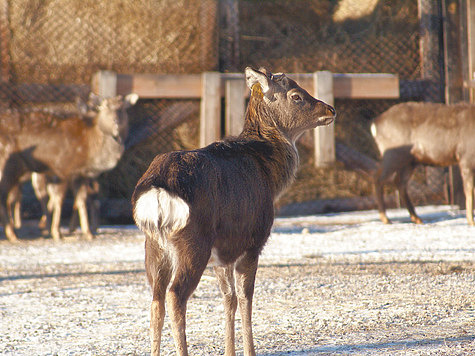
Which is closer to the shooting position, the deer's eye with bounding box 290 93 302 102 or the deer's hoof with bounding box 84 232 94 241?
the deer's eye with bounding box 290 93 302 102

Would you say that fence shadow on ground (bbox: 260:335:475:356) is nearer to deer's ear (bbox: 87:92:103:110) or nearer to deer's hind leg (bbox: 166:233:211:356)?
deer's hind leg (bbox: 166:233:211:356)

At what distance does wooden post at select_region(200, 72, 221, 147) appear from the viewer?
32.0 feet

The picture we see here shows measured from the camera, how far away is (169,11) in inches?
416

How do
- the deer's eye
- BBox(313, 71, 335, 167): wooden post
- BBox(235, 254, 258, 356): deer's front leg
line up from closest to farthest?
BBox(235, 254, 258, 356): deer's front leg, the deer's eye, BBox(313, 71, 335, 167): wooden post

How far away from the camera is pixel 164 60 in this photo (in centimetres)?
1047

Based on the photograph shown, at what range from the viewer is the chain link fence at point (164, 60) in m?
10.2

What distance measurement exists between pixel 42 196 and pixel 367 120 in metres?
5.06

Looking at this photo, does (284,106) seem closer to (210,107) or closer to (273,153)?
(273,153)

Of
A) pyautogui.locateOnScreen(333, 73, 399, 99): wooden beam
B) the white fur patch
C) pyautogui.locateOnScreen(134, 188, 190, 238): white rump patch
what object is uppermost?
pyautogui.locateOnScreen(333, 73, 399, 99): wooden beam

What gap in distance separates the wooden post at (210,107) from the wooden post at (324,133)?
142 centimetres

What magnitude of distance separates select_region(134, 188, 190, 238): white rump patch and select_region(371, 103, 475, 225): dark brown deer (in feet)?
21.0

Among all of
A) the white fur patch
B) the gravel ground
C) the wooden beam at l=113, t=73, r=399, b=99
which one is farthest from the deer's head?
the wooden beam at l=113, t=73, r=399, b=99

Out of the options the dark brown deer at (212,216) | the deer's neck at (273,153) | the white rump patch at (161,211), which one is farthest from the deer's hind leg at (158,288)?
the deer's neck at (273,153)

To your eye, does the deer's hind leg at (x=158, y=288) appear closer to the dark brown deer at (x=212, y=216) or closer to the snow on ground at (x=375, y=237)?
the dark brown deer at (x=212, y=216)
